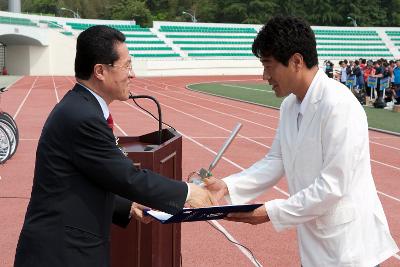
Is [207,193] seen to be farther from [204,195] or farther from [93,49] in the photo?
[93,49]

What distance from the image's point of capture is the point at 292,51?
2.41 metres

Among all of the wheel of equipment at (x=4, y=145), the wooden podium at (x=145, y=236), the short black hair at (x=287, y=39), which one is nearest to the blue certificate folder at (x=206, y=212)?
the short black hair at (x=287, y=39)

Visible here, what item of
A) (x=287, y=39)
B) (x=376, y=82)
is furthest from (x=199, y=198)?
(x=376, y=82)

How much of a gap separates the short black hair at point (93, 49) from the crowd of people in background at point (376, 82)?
63.0 ft

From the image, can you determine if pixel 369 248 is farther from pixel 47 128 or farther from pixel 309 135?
pixel 47 128

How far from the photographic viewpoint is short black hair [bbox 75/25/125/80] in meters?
2.47

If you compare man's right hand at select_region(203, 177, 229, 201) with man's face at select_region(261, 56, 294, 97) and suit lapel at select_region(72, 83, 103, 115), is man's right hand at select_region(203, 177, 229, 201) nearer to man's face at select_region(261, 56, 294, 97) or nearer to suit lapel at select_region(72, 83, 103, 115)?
man's face at select_region(261, 56, 294, 97)

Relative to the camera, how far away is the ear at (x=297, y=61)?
2.42 metres

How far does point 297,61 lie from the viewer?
243cm

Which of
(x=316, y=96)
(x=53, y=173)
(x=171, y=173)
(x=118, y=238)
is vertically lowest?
(x=118, y=238)

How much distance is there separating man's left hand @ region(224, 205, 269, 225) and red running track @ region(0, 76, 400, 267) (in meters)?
2.84

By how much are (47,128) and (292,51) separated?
1.01m

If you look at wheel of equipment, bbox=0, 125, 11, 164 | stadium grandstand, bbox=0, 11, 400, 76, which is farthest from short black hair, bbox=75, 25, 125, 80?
stadium grandstand, bbox=0, 11, 400, 76

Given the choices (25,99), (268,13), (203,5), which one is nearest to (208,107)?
(25,99)
